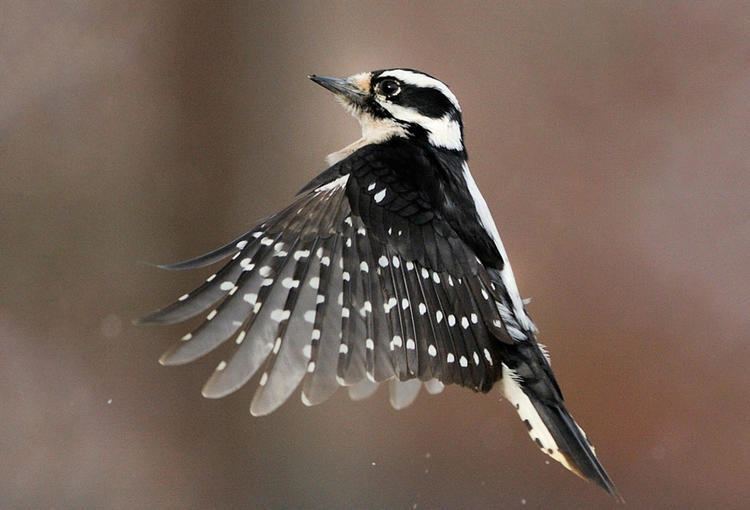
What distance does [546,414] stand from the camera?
124 centimetres

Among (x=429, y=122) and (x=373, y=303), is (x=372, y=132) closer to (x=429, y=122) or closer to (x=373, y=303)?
(x=429, y=122)

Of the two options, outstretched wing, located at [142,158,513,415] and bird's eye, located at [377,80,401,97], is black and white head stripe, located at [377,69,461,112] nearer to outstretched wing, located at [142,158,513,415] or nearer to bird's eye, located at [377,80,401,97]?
bird's eye, located at [377,80,401,97]

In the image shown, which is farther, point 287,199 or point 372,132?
point 287,199

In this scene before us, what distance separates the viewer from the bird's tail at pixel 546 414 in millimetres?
1213

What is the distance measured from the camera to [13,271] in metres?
2.08

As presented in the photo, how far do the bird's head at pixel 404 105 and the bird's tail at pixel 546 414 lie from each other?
0.40 meters

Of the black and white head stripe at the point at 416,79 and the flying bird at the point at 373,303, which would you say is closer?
the flying bird at the point at 373,303

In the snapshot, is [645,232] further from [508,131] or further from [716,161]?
[508,131]

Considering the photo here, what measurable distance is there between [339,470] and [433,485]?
31cm

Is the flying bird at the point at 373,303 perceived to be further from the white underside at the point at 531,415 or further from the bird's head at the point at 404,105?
the bird's head at the point at 404,105

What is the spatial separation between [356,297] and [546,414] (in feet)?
1.05

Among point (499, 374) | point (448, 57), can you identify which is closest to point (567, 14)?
point (448, 57)

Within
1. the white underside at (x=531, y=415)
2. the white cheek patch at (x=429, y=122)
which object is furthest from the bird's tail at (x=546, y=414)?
the white cheek patch at (x=429, y=122)

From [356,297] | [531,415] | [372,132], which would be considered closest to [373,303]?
[356,297]
